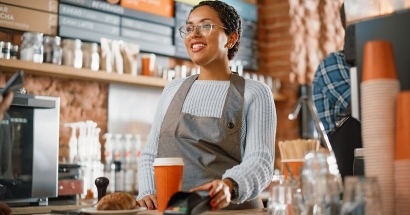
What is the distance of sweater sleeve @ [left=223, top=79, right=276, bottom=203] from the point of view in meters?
1.50

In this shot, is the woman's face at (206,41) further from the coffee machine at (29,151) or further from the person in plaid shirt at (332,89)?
the coffee machine at (29,151)

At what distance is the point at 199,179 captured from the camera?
1742 mm

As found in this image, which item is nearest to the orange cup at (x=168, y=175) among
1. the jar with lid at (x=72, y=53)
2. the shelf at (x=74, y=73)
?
the shelf at (x=74, y=73)

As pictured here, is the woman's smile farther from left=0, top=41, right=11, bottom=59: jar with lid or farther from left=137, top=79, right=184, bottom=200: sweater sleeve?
left=0, top=41, right=11, bottom=59: jar with lid

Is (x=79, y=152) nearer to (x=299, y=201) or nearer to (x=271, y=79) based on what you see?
(x=271, y=79)

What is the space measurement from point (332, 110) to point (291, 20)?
2.05 meters

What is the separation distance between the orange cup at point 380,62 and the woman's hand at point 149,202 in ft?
3.07

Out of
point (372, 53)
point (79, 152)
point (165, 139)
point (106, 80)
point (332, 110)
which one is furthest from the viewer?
point (106, 80)

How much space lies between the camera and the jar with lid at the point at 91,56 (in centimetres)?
358

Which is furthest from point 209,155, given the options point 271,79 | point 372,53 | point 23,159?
point 271,79

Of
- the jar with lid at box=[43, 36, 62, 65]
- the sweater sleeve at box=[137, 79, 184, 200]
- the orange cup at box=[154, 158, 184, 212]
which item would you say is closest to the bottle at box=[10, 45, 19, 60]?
the jar with lid at box=[43, 36, 62, 65]

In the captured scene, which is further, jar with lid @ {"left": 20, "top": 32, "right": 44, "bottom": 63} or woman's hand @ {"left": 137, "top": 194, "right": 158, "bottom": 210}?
jar with lid @ {"left": 20, "top": 32, "right": 44, "bottom": 63}

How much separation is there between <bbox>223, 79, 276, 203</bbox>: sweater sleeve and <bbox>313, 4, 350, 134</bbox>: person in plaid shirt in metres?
1.24

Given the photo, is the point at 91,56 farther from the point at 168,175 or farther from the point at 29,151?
the point at 168,175
